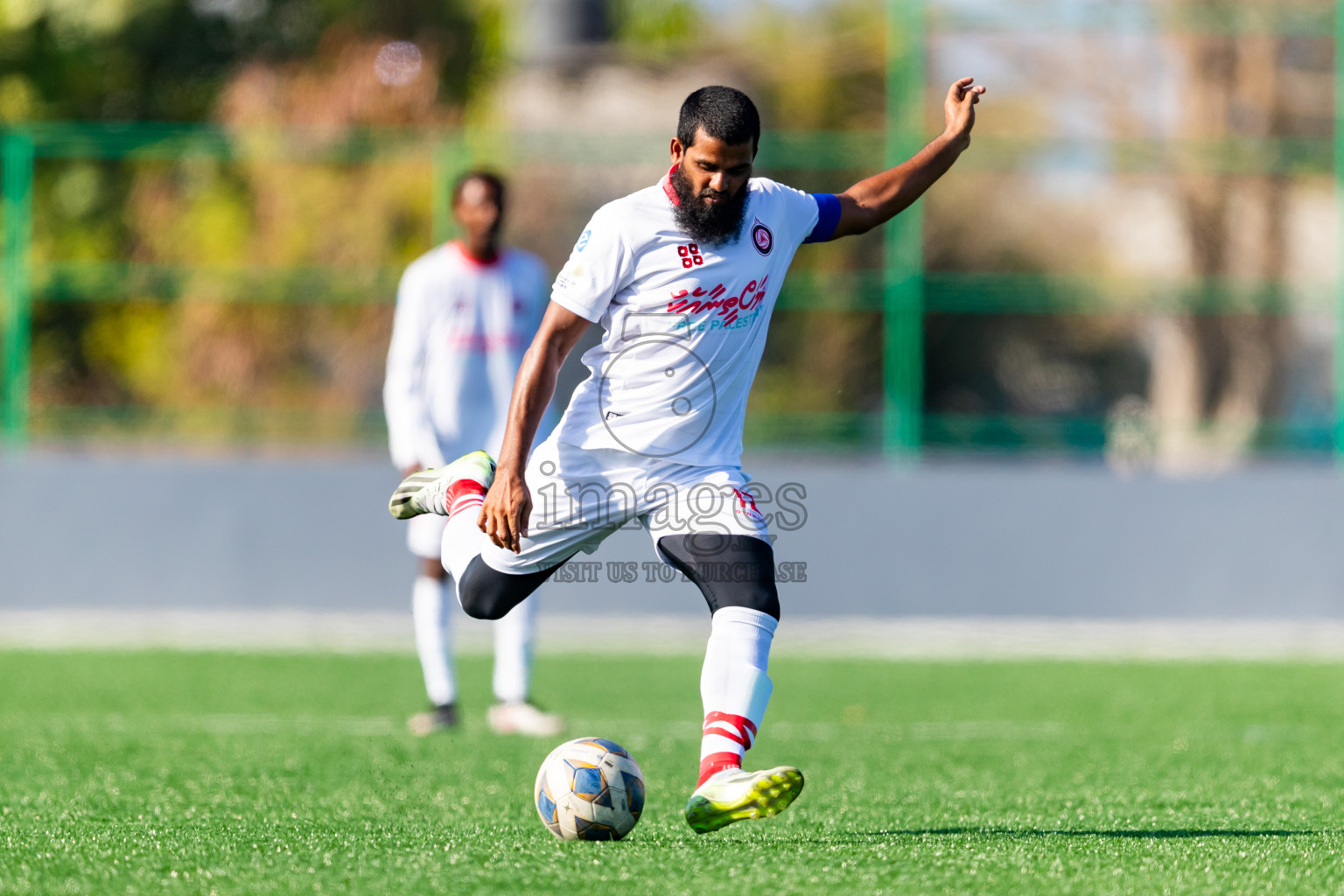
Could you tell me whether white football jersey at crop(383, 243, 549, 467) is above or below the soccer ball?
above

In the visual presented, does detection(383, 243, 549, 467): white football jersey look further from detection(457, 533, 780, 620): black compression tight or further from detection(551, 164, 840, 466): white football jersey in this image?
detection(457, 533, 780, 620): black compression tight

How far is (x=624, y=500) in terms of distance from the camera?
5.17 metres

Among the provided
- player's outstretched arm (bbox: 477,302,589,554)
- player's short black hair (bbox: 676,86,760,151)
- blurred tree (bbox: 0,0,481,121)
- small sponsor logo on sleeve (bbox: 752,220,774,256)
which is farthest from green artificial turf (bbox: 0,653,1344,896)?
blurred tree (bbox: 0,0,481,121)

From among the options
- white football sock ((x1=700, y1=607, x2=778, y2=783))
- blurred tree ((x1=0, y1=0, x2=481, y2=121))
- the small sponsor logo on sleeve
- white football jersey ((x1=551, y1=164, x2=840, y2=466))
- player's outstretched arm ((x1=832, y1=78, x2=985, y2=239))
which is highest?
blurred tree ((x1=0, y1=0, x2=481, y2=121))

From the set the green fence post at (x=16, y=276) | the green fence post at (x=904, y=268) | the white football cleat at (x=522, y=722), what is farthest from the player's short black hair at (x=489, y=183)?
the green fence post at (x=16, y=276)

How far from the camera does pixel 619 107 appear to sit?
26859 mm

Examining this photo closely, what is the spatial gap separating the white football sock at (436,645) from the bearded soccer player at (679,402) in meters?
2.72

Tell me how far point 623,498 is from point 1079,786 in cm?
226

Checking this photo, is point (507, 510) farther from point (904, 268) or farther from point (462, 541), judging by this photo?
point (904, 268)

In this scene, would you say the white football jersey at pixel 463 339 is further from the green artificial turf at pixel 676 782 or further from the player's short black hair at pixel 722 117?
the player's short black hair at pixel 722 117

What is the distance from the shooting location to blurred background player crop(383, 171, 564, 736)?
8023 millimetres

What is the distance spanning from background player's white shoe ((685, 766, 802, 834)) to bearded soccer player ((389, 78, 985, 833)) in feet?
0.31

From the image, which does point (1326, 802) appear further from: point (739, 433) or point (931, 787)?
point (739, 433)

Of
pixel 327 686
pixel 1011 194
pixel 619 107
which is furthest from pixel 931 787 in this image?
pixel 619 107
